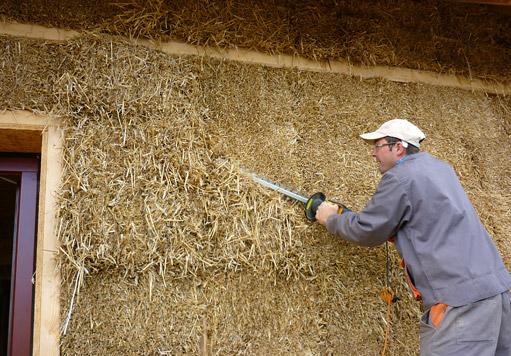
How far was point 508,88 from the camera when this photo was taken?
3340mm

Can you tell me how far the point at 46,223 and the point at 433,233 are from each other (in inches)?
67.0

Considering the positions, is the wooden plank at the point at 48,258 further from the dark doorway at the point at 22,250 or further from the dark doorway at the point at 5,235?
the dark doorway at the point at 5,235

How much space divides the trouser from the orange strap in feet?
0.05

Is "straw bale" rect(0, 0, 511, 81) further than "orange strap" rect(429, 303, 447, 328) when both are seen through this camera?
Yes

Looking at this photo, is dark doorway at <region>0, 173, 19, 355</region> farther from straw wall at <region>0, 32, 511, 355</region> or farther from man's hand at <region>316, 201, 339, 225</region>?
man's hand at <region>316, 201, 339, 225</region>

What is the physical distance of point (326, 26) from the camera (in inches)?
116

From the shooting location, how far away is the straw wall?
2254 millimetres

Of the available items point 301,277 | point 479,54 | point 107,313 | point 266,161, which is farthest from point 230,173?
point 479,54

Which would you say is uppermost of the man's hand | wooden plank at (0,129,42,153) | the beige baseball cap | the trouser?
wooden plank at (0,129,42,153)

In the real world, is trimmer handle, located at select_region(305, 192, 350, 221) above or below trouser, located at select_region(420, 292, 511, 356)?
A: above

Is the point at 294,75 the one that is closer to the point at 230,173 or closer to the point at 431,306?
the point at 230,173

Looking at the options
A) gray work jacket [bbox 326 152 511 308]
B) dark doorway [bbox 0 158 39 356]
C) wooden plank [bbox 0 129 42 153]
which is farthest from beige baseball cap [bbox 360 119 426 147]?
dark doorway [bbox 0 158 39 356]

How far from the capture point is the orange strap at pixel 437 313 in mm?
2078

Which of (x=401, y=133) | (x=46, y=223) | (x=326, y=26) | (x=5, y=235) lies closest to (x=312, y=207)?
(x=401, y=133)
